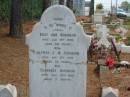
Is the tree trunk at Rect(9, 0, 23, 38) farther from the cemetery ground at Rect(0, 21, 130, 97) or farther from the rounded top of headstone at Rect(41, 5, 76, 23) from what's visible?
the rounded top of headstone at Rect(41, 5, 76, 23)

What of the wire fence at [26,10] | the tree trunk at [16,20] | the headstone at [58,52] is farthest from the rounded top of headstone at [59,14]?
the wire fence at [26,10]

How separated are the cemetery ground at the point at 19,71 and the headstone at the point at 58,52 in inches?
69.0

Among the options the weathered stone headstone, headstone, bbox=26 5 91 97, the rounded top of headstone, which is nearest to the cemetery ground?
headstone, bbox=26 5 91 97

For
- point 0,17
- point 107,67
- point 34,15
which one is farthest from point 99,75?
point 34,15

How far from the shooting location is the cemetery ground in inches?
374

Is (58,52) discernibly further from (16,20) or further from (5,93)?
(16,20)

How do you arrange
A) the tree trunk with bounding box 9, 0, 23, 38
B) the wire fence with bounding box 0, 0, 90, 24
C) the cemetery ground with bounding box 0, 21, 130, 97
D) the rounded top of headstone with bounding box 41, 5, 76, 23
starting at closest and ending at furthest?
the rounded top of headstone with bounding box 41, 5, 76, 23, the cemetery ground with bounding box 0, 21, 130, 97, the tree trunk with bounding box 9, 0, 23, 38, the wire fence with bounding box 0, 0, 90, 24

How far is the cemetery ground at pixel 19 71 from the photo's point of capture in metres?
9.49

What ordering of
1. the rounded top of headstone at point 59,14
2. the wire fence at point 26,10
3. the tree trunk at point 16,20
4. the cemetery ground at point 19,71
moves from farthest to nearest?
the wire fence at point 26,10 → the tree trunk at point 16,20 → the cemetery ground at point 19,71 → the rounded top of headstone at point 59,14

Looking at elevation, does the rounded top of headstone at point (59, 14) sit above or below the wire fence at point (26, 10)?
above

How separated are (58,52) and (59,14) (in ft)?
1.86

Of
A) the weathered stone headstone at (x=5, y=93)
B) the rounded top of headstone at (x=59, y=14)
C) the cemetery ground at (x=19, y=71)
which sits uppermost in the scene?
the rounded top of headstone at (x=59, y=14)

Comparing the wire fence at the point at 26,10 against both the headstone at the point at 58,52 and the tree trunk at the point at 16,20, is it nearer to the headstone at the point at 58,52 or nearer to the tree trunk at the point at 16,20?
the tree trunk at the point at 16,20

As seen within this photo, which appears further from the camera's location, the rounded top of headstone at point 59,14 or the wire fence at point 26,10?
the wire fence at point 26,10
